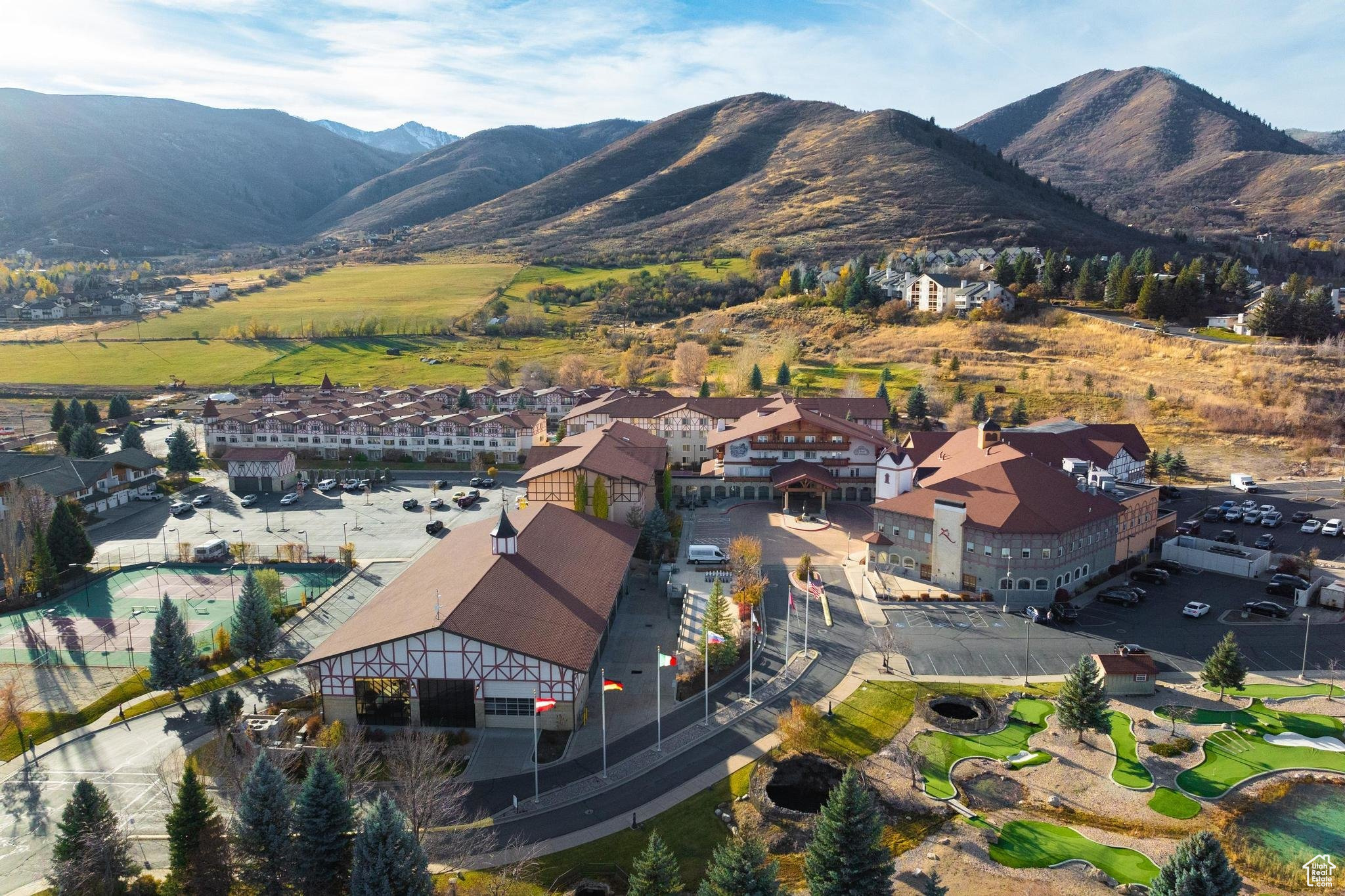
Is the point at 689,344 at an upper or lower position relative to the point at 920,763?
upper

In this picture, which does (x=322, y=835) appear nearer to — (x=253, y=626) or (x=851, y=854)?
(x=851, y=854)

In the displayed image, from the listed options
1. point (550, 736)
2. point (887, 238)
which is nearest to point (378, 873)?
point (550, 736)

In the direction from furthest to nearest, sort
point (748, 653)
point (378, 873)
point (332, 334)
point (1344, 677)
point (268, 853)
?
point (332, 334) → point (748, 653) → point (1344, 677) → point (268, 853) → point (378, 873)

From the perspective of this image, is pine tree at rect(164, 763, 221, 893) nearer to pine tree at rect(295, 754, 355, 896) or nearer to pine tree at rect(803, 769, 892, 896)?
pine tree at rect(295, 754, 355, 896)

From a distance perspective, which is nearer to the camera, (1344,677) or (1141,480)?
(1344,677)

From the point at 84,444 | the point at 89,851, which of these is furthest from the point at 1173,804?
the point at 84,444

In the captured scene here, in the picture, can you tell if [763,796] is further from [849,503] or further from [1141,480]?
[1141,480]

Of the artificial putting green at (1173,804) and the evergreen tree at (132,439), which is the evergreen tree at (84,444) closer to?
the evergreen tree at (132,439)
